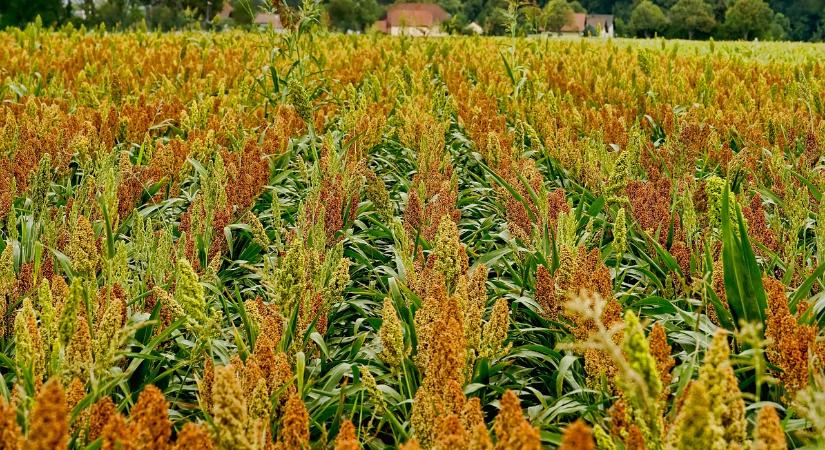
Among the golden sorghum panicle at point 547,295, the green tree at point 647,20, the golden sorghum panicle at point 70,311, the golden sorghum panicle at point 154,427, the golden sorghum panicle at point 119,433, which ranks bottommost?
the golden sorghum panicle at point 547,295

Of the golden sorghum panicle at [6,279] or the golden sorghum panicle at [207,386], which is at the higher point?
the golden sorghum panicle at [6,279]

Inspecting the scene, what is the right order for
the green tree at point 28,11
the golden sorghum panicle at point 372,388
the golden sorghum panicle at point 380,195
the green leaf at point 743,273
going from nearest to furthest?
the golden sorghum panicle at point 372,388 → the green leaf at point 743,273 → the golden sorghum panicle at point 380,195 → the green tree at point 28,11

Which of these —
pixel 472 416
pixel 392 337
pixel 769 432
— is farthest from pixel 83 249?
pixel 769 432

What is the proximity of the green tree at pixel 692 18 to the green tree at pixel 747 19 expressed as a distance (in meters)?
1.97

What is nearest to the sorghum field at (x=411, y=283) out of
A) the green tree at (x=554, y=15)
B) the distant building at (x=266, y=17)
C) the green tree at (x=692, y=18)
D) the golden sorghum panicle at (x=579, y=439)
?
the golden sorghum panicle at (x=579, y=439)

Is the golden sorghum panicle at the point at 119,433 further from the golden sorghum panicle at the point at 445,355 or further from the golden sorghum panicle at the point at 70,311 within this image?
the golden sorghum panicle at the point at 445,355

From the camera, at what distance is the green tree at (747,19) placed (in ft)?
178

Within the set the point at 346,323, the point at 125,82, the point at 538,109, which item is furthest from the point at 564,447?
the point at 125,82

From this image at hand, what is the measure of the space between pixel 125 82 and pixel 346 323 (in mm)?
5138

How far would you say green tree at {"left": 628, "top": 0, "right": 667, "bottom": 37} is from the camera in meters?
63.0

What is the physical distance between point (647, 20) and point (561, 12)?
151 feet

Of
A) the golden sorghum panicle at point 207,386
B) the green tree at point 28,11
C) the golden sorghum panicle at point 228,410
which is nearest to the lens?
the golden sorghum panicle at point 228,410

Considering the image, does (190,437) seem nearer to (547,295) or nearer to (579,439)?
(579,439)

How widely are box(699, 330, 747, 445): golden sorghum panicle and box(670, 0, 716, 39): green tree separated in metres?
62.2
